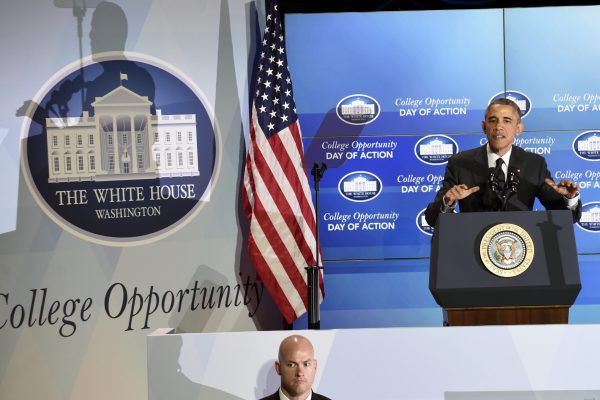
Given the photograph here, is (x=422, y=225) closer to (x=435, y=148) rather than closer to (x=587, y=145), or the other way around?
(x=435, y=148)

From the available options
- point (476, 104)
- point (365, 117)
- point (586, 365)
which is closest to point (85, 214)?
point (365, 117)

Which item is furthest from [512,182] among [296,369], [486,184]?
[296,369]

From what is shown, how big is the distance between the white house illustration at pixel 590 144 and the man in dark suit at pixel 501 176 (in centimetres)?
234

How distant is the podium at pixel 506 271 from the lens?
3172 millimetres

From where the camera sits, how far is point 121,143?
18.8 ft

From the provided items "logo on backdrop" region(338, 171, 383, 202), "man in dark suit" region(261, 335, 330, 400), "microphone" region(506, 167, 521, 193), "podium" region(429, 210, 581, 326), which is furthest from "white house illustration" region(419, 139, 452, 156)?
"man in dark suit" region(261, 335, 330, 400)

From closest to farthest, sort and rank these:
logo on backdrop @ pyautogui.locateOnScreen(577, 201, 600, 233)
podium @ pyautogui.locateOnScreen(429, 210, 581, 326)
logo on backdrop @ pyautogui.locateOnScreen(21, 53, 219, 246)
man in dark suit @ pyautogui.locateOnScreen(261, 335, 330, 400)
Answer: man in dark suit @ pyautogui.locateOnScreen(261, 335, 330, 400)
podium @ pyautogui.locateOnScreen(429, 210, 581, 326)
logo on backdrop @ pyautogui.locateOnScreen(21, 53, 219, 246)
logo on backdrop @ pyautogui.locateOnScreen(577, 201, 600, 233)

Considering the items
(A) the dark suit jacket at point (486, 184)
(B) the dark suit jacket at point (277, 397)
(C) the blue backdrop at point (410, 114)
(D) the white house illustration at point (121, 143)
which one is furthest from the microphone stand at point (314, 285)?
(B) the dark suit jacket at point (277, 397)

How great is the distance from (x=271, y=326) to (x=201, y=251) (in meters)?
0.74

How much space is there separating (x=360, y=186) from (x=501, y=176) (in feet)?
7.78

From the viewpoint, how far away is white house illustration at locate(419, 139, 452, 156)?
5867mm

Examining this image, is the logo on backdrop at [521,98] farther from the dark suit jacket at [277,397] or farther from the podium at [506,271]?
the dark suit jacket at [277,397]

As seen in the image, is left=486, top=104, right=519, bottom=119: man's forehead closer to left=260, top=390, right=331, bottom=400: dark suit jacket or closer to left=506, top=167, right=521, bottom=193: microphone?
left=506, top=167, right=521, bottom=193: microphone

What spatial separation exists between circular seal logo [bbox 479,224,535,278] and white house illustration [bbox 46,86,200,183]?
3014 mm
